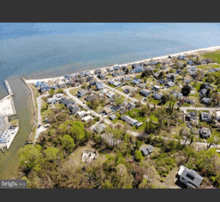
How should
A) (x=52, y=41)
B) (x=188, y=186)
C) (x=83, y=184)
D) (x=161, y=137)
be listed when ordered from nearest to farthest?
(x=83, y=184) < (x=188, y=186) < (x=161, y=137) < (x=52, y=41)

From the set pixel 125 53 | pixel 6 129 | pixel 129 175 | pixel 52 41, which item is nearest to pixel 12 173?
pixel 6 129

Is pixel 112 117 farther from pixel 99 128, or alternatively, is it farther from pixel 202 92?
pixel 202 92

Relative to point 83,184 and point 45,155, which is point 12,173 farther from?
point 83,184

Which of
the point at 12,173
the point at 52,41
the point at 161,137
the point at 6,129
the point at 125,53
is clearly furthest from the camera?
the point at 52,41

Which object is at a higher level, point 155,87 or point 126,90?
point 155,87

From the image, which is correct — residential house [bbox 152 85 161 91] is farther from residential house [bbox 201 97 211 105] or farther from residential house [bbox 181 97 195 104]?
residential house [bbox 201 97 211 105]

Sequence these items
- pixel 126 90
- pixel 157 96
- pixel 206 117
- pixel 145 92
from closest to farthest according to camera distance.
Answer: pixel 206 117
pixel 157 96
pixel 145 92
pixel 126 90

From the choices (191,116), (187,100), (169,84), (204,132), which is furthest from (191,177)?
(169,84)

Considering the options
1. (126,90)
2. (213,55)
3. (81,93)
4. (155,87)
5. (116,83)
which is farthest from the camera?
(213,55)
